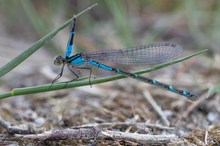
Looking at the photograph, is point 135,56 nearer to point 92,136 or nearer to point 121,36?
point 92,136

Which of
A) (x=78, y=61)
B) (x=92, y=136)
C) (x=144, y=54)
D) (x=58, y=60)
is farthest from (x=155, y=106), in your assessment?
(x=92, y=136)

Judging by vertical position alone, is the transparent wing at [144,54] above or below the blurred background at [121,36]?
below

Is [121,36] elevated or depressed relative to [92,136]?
elevated

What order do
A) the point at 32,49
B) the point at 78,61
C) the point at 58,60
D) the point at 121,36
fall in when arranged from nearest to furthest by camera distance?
the point at 32,49, the point at 58,60, the point at 78,61, the point at 121,36

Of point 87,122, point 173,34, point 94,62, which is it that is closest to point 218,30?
point 173,34

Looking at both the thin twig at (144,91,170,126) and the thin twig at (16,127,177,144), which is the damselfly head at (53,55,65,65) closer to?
the thin twig at (144,91,170,126)

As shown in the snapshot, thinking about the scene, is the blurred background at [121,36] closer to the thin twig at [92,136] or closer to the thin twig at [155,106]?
the thin twig at [155,106]

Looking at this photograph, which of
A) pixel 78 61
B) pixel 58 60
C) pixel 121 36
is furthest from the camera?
pixel 121 36

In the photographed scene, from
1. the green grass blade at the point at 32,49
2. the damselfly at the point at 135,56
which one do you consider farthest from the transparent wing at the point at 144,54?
the green grass blade at the point at 32,49

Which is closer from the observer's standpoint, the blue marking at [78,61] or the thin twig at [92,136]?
the thin twig at [92,136]
